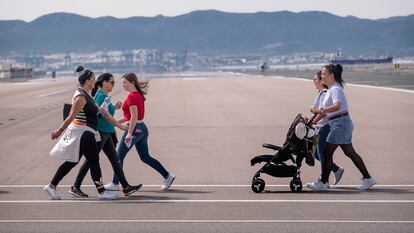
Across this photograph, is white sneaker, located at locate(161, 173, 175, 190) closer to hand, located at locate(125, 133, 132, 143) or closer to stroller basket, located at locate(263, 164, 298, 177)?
hand, located at locate(125, 133, 132, 143)

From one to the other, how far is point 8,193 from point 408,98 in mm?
31924

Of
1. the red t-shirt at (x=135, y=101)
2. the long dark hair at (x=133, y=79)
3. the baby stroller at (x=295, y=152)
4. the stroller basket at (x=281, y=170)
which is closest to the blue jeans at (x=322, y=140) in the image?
the baby stroller at (x=295, y=152)

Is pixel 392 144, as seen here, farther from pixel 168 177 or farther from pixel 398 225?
pixel 398 225

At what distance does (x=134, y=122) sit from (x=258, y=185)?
6.20 ft

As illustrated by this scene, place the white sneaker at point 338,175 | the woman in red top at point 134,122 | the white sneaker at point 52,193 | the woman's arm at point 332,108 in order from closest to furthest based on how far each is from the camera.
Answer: the white sneaker at point 52,193, the woman's arm at point 332,108, the woman in red top at point 134,122, the white sneaker at point 338,175

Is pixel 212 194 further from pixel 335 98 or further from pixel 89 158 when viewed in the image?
pixel 335 98

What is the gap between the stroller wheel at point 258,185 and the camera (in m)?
11.5

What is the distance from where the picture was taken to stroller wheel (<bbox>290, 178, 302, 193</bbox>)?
11516mm

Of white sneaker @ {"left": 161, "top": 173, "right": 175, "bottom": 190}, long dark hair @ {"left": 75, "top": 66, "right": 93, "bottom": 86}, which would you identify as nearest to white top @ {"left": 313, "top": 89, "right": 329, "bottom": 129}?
white sneaker @ {"left": 161, "top": 173, "right": 175, "bottom": 190}

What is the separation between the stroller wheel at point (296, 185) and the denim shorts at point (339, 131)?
74 centimetres

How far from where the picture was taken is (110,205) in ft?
35.3

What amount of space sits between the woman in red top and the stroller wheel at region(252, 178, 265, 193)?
1248 millimetres

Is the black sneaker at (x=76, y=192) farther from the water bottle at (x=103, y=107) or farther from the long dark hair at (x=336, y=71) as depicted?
the long dark hair at (x=336, y=71)

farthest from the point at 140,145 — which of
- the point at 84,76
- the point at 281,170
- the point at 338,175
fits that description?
the point at 338,175
